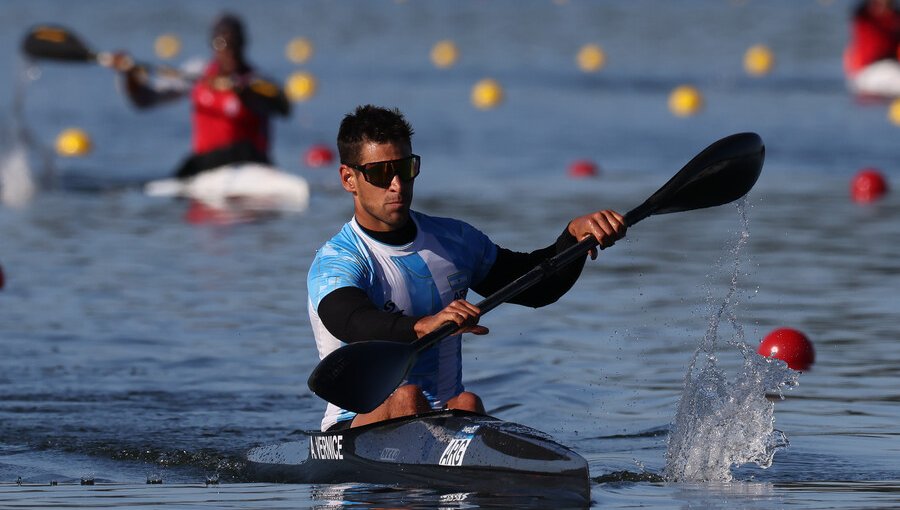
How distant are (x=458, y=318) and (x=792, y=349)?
386 centimetres

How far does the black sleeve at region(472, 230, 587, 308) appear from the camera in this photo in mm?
6984

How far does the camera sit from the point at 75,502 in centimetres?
674

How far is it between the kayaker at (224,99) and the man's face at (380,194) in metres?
9.59

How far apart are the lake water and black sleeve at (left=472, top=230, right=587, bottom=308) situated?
786mm

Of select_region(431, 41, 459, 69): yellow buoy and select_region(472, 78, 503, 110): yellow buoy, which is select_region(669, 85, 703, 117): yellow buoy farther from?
select_region(431, 41, 459, 69): yellow buoy

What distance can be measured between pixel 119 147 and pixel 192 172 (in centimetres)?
468

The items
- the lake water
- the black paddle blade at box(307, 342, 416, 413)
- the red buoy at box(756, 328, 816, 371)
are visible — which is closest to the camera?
the black paddle blade at box(307, 342, 416, 413)

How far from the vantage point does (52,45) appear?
18.9 meters

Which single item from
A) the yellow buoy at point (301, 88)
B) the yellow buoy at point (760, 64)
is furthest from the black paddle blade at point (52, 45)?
the yellow buoy at point (760, 64)

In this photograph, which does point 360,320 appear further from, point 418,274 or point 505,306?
point 505,306

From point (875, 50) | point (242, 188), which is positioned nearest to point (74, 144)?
point (242, 188)

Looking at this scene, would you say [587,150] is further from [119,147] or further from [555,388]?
[555,388]

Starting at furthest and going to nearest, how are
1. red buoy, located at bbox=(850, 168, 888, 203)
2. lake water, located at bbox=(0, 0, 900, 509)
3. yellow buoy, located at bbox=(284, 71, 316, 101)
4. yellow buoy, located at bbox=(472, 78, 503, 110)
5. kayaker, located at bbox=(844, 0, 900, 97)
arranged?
kayaker, located at bbox=(844, 0, 900, 97) < yellow buoy, located at bbox=(284, 71, 316, 101) < yellow buoy, located at bbox=(472, 78, 503, 110) < red buoy, located at bbox=(850, 168, 888, 203) < lake water, located at bbox=(0, 0, 900, 509)

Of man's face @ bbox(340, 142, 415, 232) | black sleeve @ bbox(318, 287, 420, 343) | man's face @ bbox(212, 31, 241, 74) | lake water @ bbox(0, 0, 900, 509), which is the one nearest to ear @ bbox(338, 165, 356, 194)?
man's face @ bbox(340, 142, 415, 232)
